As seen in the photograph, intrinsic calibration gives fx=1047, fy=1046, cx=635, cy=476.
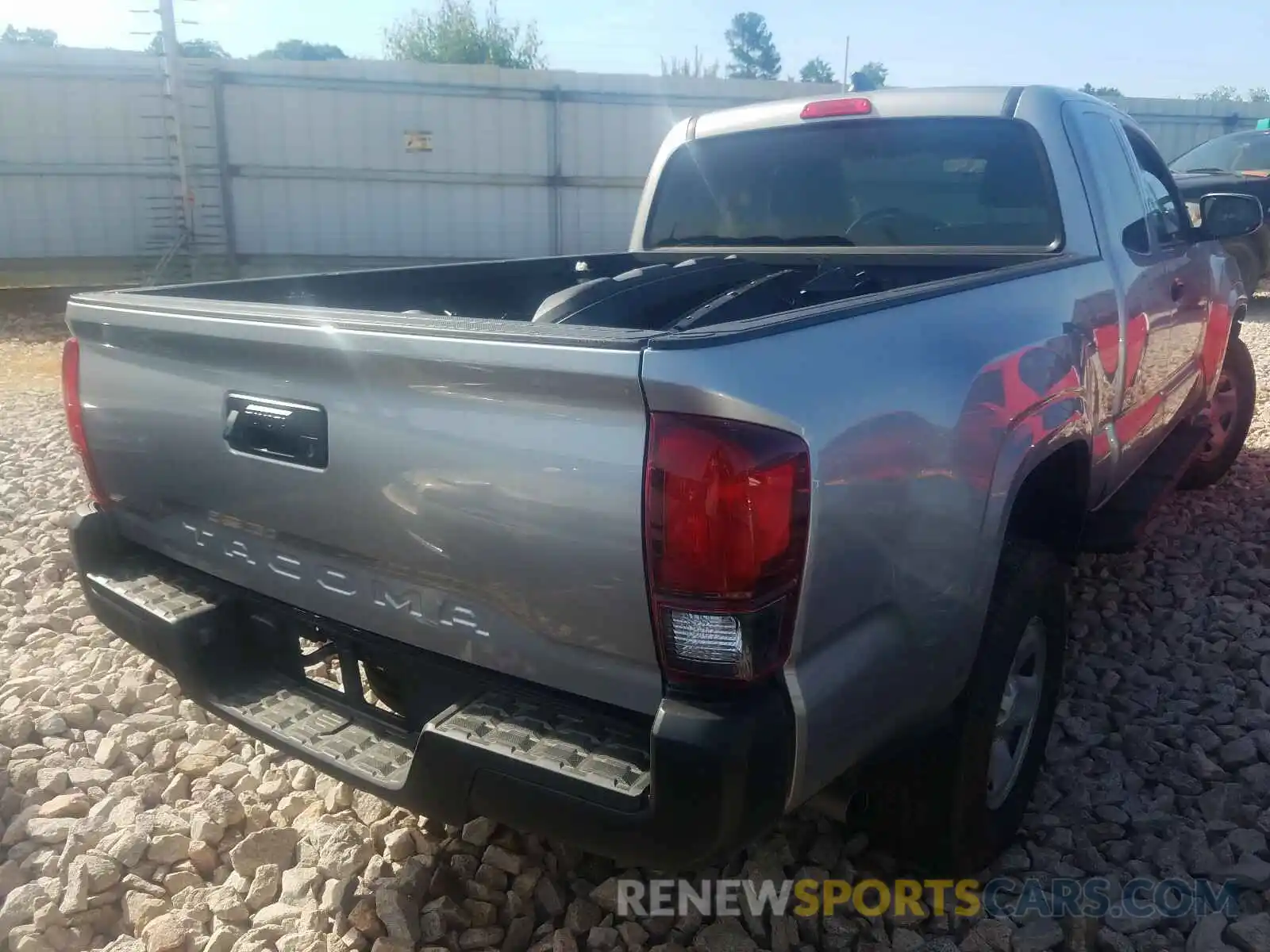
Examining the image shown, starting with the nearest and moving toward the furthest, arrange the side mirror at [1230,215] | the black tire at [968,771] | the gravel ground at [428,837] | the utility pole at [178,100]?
the black tire at [968,771]
the gravel ground at [428,837]
the side mirror at [1230,215]
the utility pole at [178,100]

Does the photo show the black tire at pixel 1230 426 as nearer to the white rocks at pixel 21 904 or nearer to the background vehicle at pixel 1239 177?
the background vehicle at pixel 1239 177

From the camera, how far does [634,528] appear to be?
169 cm

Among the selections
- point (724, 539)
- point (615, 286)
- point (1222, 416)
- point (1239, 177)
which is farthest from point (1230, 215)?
point (1239, 177)

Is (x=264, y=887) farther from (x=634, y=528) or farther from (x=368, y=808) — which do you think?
(x=634, y=528)

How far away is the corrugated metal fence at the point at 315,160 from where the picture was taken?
48.0 ft

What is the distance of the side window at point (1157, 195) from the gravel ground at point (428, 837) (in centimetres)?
151

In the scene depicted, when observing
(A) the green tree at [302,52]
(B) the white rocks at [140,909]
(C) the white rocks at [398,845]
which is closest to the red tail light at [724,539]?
(C) the white rocks at [398,845]

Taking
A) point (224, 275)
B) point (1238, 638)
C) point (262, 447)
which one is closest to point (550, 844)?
point (262, 447)

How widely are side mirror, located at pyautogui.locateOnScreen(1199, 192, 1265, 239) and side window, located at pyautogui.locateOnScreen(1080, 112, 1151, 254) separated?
0.45 meters

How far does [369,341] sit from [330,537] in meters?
0.43

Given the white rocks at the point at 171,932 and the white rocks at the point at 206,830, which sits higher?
the white rocks at the point at 206,830

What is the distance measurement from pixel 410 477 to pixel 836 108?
2.53 metres

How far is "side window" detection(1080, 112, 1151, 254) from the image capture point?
3473 mm

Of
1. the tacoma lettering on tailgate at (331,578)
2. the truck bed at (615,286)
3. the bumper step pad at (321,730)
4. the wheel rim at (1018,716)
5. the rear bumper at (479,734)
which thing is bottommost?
the wheel rim at (1018,716)
